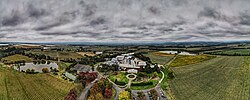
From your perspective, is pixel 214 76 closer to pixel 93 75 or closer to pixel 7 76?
pixel 93 75

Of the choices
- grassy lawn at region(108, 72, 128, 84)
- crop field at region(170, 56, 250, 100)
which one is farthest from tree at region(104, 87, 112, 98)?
crop field at region(170, 56, 250, 100)

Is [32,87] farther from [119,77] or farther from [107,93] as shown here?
[119,77]

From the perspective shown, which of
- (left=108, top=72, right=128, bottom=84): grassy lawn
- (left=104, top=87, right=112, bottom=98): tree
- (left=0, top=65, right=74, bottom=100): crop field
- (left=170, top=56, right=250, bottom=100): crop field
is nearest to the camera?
(left=170, top=56, right=250, bottom=100): crop field

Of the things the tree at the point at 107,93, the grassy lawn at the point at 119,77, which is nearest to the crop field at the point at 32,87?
the tree at the point at 107,93

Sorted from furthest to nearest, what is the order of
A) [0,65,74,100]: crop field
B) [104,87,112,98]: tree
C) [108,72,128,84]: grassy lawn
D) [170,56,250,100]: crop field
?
[108,72,128,84]: grassy lawn
[0,65,74,100]: crop field
[104,87,112,98]: tree
[170,56,250,100]: crop field

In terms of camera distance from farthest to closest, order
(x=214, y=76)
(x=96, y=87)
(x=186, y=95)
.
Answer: (x=214, y=76), (x=96, y=87), (x=186, y=95)

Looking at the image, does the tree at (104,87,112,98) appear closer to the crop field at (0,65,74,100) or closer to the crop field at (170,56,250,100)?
the crop field at (0,65,74,100)

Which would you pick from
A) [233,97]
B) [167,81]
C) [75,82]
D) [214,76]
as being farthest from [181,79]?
[75,82]

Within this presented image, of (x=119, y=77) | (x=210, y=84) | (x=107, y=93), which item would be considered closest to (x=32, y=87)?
(x=107, y=93)
